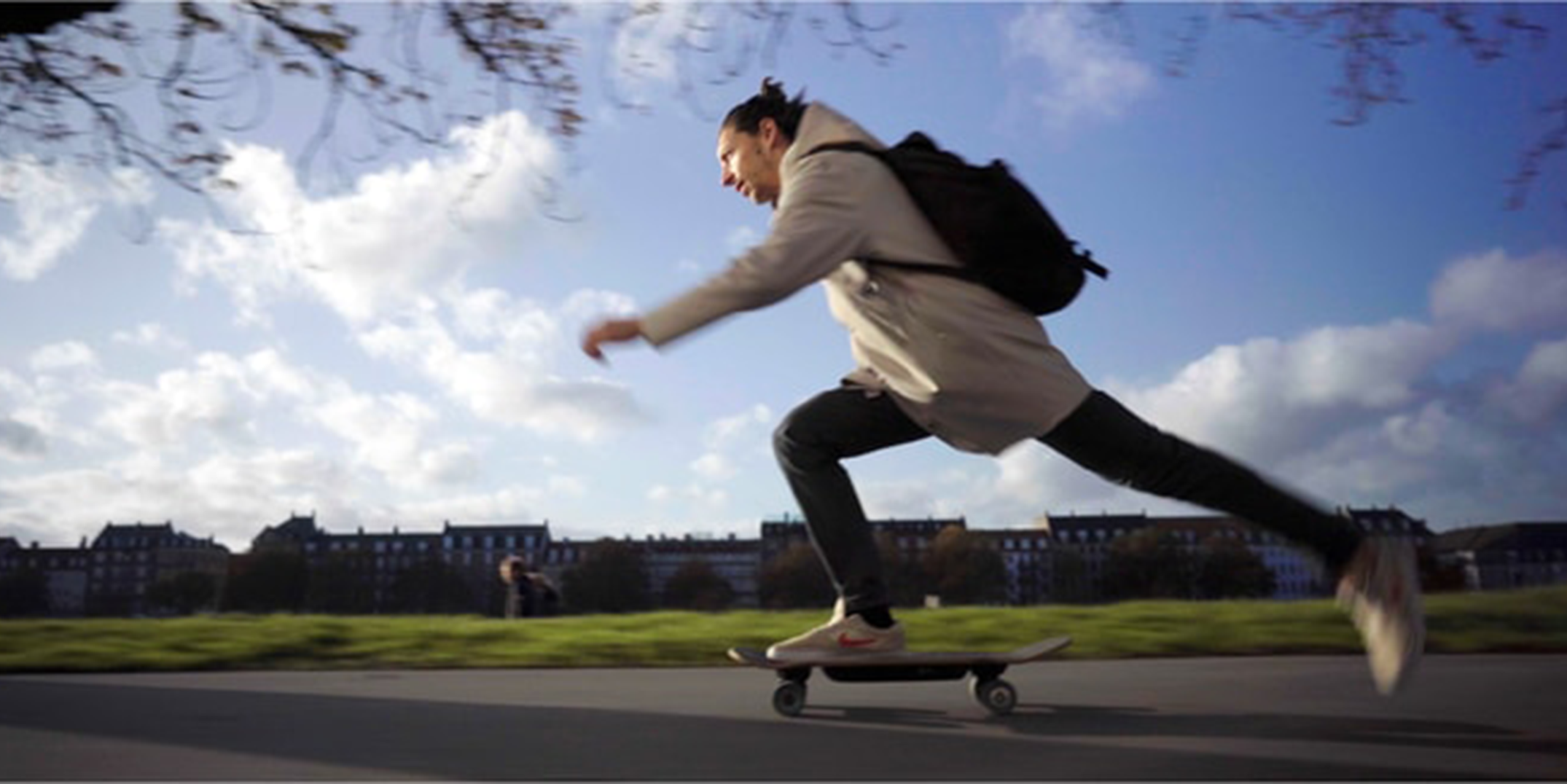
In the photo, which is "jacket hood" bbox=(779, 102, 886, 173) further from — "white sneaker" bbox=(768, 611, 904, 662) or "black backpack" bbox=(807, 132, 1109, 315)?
"white sneaker" bbox=(768, 611, 904, 662)

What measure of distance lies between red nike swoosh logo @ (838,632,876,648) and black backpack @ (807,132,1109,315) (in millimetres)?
1237

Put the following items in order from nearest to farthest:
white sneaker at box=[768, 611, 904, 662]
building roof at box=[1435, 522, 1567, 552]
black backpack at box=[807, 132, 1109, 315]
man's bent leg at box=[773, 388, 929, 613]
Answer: black backpack at box=[807, 132, 1109, 315] < man's bent leg at box=[773, 388, 929, 613] < white sneaker at box=[768, 611, 904, 662] < building roof at box=[1435, 522, 1567, 552]

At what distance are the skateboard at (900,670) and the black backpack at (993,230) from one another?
124 cm

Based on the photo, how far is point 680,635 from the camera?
706 cm

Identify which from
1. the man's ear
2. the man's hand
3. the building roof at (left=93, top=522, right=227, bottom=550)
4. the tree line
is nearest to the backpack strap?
the man's ear

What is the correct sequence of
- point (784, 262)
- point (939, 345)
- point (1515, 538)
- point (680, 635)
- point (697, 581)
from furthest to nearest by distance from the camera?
point (697, 581)
point (1515, 538)
point (680, 635)
point (939, 345)
point (784, 262)

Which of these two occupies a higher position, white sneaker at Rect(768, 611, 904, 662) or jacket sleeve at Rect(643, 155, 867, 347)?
jacket sleeve at Rect(643, 155, 867, 347)

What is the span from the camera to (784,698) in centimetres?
369

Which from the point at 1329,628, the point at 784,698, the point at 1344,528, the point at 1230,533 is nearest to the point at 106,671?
the point at 784,698

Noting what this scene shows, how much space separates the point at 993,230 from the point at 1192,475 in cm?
90

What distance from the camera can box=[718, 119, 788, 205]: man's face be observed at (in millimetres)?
3451

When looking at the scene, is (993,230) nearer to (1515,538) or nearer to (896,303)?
(896,303)

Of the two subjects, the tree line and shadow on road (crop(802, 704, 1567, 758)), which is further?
the tree line

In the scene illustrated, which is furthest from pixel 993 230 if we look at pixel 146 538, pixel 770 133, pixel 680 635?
pixel 146 538
